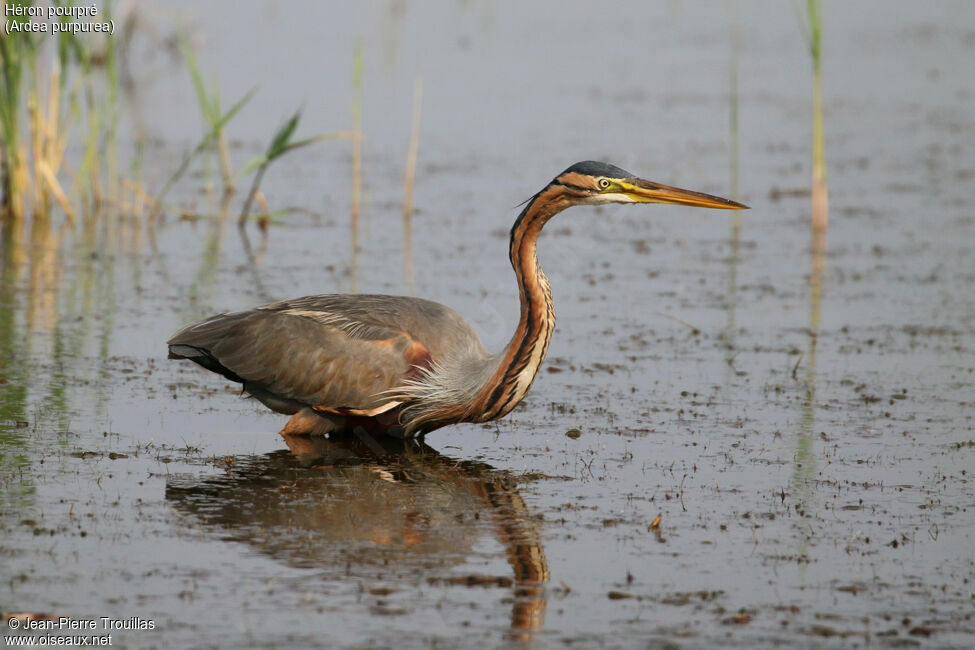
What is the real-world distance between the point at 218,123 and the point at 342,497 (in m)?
6.73

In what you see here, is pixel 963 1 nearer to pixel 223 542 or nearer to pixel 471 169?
pixel 471 169

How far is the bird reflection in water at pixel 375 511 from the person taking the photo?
599 centimetres

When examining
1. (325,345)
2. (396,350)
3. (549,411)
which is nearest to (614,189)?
(396,350)

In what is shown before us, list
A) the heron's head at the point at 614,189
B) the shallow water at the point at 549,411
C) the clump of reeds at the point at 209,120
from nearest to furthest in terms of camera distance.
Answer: the shallow water at the point at 549,411
the heron's head at the point at 614,189
the clump of reeds at the point at 209,120

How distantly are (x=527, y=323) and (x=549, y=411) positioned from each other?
1.22 metres

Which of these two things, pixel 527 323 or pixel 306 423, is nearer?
pixel 527 323

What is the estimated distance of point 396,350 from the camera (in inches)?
316

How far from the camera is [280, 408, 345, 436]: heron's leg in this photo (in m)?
8.24

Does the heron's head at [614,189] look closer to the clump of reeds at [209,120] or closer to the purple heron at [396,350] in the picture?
the purple heron at [396,350]

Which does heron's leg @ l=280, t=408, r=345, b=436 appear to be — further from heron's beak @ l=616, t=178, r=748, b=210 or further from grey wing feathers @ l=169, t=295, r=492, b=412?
heron's beak @ l=616, t=178, r=748, b=210

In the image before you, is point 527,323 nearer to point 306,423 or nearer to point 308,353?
point 308,353

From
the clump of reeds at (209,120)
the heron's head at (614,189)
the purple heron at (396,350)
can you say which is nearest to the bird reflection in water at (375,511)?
the purple heron at (396,350)

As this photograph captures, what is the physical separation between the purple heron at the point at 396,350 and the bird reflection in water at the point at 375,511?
0.82ft

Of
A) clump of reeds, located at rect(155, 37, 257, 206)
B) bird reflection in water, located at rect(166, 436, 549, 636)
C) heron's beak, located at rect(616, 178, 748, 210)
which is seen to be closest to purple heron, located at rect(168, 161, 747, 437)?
heron's beak, located at rect(616, 178, 748, 210)
